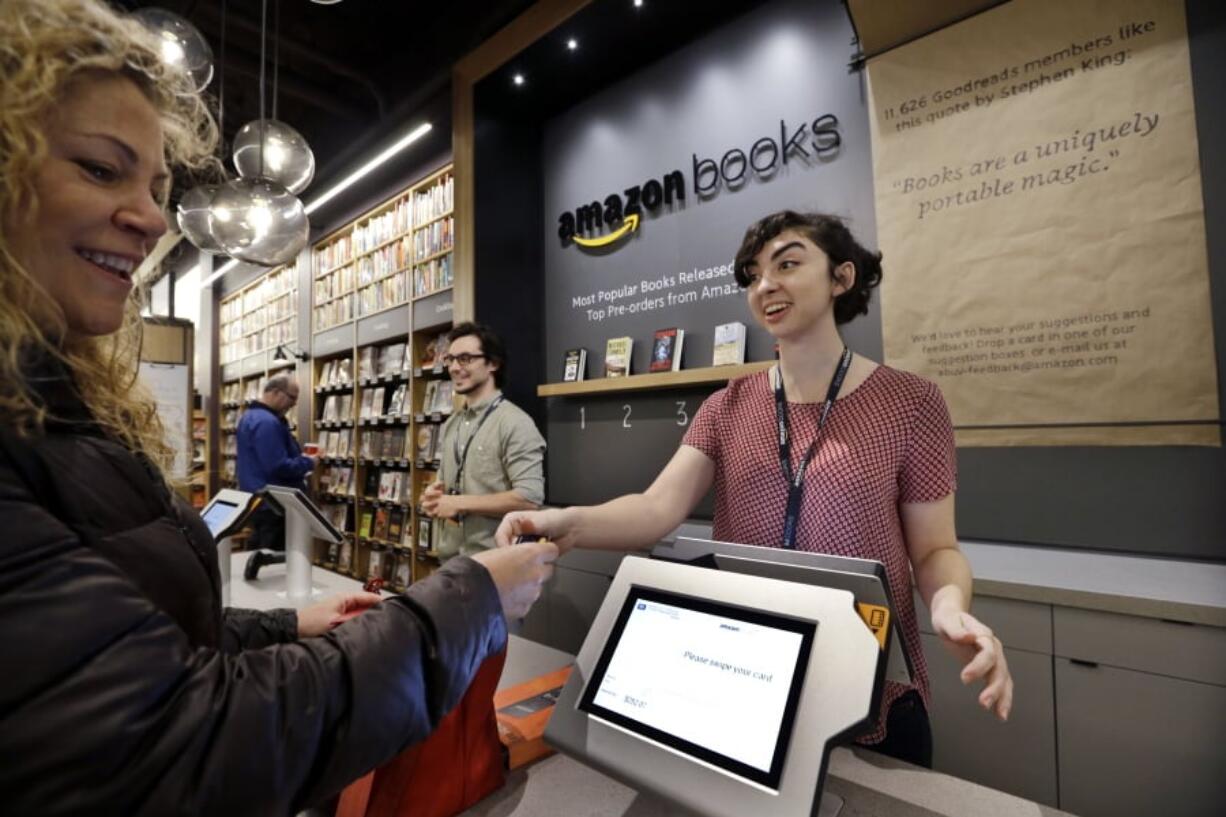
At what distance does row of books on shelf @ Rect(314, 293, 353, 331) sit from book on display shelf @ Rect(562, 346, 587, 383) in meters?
Answer: 3.39

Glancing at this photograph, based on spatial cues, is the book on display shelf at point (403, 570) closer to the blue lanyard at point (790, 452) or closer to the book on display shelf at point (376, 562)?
the book on display shelf at point (376, 562)

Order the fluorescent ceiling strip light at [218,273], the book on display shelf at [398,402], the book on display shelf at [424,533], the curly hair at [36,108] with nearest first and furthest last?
the curly hair at [36,108] → the book on display shelf at [424,533] → the book on display shelf at [398,402] → the fluorescent ceiling strip light at [218,273]

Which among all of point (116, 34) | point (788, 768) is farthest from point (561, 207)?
point (788, 768)

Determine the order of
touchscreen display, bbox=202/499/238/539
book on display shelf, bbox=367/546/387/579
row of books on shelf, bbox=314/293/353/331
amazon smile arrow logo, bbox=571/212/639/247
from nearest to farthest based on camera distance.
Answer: touchscreen display, bbox=202/499/238/539 → amazon smile arrow logo, bbox=571/212/639/247 → book on display shelf, bbox=367/546/387/579 → row of books on shelf, bbox=314/293/353/331

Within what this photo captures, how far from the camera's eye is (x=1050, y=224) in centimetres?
209

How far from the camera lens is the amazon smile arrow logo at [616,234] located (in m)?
3.51

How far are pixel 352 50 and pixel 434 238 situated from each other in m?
1.82

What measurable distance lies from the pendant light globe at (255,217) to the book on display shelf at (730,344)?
1918 mm

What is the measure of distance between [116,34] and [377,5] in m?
4.95

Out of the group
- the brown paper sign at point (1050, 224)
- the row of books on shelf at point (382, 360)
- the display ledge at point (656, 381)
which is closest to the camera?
the brown paper sign at point (1050, 224)

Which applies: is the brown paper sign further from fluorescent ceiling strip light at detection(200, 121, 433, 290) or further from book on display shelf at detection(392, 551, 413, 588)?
book on display shelf at detection(392, 551, 413, 588)

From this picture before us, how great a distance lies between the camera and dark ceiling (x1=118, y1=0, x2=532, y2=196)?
14.0 feet

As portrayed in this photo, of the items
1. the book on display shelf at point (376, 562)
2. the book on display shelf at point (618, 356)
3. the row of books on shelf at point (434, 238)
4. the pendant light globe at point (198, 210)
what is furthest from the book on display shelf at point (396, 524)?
the pendant light globe at point (198, 210)

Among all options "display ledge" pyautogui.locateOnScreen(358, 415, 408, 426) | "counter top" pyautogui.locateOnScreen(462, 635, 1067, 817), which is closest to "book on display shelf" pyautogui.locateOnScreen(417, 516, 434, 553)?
"display ledge" pyautogui.locateOnScreen(358, 415, 408, 426)
